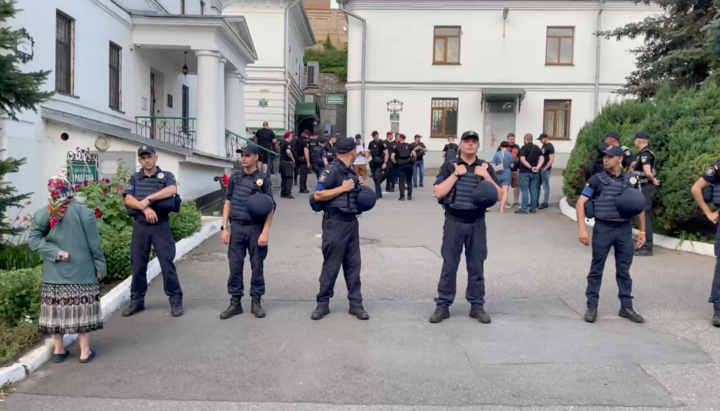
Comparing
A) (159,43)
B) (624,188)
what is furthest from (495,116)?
(624,188)

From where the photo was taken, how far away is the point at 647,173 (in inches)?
372

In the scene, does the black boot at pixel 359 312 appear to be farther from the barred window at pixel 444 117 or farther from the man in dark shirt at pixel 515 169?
the barred window at pixel 444 117

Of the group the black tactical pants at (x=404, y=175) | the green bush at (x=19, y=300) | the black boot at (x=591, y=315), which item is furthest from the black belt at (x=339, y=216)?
the black tactical pants at (x=404, y=175)

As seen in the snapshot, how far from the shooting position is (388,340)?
612 centimetres

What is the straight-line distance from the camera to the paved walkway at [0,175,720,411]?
189 inches

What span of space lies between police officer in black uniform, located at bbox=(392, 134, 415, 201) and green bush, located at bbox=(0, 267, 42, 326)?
38.5 feet

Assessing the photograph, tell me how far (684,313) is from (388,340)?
335 cm

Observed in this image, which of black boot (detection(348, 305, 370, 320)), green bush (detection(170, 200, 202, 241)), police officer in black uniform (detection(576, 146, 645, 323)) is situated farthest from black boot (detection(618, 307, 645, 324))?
green bush (detection(170, 200, 202, 241))

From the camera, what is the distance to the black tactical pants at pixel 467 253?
662 cm

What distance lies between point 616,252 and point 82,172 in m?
9.57

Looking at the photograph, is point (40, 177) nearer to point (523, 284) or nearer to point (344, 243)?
point (344, 243)

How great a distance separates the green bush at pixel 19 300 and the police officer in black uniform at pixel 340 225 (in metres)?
2.59

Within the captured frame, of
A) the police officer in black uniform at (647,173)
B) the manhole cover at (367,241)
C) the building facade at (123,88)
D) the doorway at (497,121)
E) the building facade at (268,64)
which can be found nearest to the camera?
the police officer in black uniform at (647,173)

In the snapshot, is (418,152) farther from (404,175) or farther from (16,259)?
(16,259)
